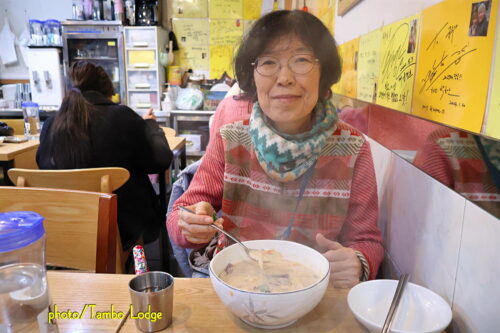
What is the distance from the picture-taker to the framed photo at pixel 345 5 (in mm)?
1466

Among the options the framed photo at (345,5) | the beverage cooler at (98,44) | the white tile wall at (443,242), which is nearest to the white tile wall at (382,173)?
the white tile wall at (443,242)

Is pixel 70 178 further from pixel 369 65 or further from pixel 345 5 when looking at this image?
pixel 345 5

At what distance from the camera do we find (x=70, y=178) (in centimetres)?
149

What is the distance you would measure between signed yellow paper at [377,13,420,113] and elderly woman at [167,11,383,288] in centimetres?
14

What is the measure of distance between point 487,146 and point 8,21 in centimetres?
589

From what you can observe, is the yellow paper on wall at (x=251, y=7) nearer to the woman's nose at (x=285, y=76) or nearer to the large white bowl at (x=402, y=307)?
the woman's nose at (x=285, y=76)

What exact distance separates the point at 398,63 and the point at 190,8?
13.8 ft

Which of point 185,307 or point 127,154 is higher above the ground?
point 127,154

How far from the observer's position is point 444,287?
2.62 feet

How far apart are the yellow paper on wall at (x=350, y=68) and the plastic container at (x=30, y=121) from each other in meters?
2.53

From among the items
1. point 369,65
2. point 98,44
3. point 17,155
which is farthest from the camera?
point 98,44

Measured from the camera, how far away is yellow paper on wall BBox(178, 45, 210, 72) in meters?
4.79

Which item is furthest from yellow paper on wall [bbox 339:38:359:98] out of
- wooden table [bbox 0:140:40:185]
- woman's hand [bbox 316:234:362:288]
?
wooden table [bbox 0:140:40:185]

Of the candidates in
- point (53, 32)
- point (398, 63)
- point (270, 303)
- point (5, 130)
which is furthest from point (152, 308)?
point (53, 32)
